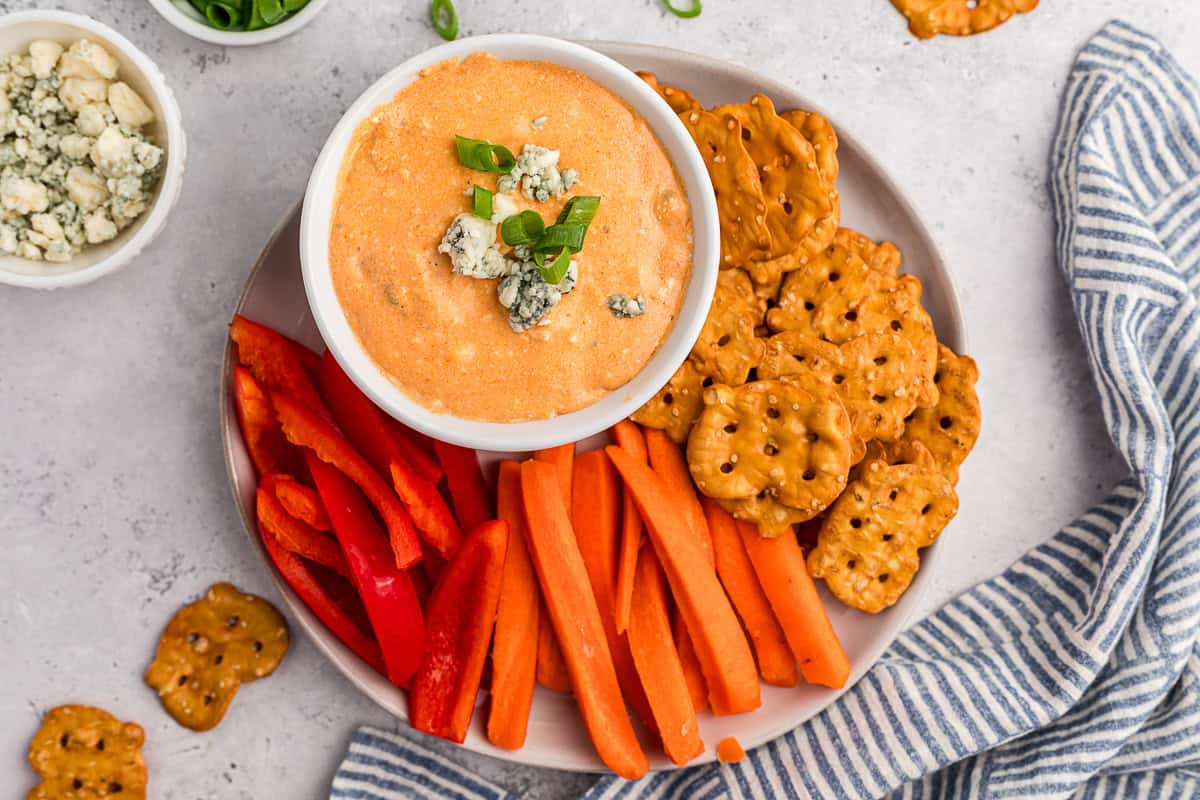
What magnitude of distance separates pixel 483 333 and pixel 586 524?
1.84ft

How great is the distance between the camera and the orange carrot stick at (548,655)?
2248 mm

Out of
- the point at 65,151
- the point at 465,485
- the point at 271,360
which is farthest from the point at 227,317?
the point at 465,485

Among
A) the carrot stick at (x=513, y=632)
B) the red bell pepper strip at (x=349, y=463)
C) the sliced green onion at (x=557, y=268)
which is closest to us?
the sliced green onion at (x=557, y=268)

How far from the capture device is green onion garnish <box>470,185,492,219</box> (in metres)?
1.78

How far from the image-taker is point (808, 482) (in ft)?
7.11

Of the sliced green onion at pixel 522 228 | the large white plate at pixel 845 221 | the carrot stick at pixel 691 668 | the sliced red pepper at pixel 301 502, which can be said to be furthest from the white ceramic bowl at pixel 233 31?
the carrot stick at pixel 691 668

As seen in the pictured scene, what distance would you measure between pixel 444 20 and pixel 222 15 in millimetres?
482

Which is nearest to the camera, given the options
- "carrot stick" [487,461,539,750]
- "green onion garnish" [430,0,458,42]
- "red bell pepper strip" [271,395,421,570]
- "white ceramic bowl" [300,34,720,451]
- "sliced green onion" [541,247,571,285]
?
"sliced green onion" [541,247,571,285]

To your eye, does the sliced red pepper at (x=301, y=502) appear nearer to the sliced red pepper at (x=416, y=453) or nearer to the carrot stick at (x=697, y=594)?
the sliced red pepper at (x=416, y=453)

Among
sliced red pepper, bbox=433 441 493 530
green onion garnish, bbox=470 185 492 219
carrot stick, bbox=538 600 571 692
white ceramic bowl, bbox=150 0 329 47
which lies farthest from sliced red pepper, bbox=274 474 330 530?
white ceramic bowl, bbox=150 0 329 47

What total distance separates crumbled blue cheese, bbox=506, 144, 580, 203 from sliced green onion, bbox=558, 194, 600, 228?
4 centimetres

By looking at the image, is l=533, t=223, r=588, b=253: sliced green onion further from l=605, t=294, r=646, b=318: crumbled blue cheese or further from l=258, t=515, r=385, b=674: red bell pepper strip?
l=258, t=515, r=385, b=674: red bell pepper strip

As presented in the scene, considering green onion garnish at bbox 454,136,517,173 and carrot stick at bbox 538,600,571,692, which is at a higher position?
green onion garnish at bbox 454,136,517,173

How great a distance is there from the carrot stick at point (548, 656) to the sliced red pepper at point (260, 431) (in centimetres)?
62
